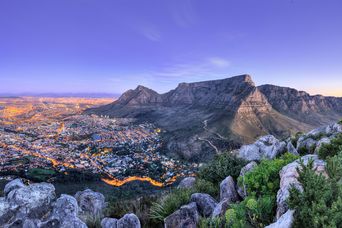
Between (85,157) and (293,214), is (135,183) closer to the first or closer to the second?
(85,157)

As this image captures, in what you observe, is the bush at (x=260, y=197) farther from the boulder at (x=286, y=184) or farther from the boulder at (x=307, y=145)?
the boulder at (x=307, y=145)

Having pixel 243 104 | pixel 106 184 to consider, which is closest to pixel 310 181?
pixel 106 184

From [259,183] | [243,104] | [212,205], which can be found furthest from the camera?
[243,104]

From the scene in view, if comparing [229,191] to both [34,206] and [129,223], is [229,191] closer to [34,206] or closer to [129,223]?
[129,223]

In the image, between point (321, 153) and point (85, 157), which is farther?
point (85, 157)

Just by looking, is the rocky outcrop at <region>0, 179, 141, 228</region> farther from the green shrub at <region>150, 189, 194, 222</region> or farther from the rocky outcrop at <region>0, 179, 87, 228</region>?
the green shrub at <region>150, 189, 194, 222</region>

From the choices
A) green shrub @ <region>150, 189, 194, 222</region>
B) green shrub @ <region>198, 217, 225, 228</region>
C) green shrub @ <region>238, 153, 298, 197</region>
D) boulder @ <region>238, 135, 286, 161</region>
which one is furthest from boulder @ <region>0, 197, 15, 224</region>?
boulder @ <region>238, 135, 286, 161</region>

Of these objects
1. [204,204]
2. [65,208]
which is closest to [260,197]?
[204,204]
